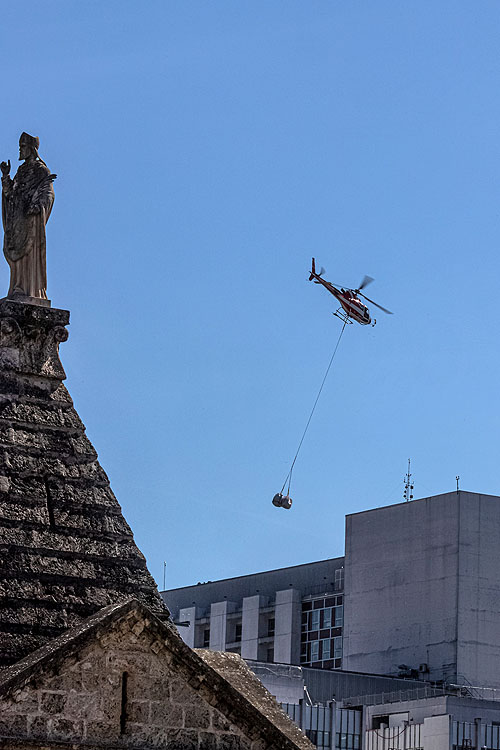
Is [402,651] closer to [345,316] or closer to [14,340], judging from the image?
[345,316]

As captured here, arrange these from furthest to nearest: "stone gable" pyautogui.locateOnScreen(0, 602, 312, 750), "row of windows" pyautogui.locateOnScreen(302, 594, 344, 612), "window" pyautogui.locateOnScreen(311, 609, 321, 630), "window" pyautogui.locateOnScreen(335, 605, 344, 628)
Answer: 1. "window" pyautogui.locateOnScreen(311, 609, 321, 630)
2. "row of windows" pyautogui.locateOnScreen(302, 594, 344, 612)
3. "window" pyautogui.locateOnScreen(335, 605, 344, 628)
4. "stone gable" pyautogui.locateOnScreen(0, 602, 312, 750)

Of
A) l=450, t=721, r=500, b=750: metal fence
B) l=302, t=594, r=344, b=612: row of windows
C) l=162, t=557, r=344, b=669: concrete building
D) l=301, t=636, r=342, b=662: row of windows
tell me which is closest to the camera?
l=450, t=721, r=500, b=750: metal fence

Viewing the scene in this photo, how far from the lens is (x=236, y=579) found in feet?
356

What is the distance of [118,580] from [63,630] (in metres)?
0.89

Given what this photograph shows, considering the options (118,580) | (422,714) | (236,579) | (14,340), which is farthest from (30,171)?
(236,579)

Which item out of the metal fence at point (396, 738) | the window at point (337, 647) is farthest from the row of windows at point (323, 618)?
the metal fence at point (396, 738)

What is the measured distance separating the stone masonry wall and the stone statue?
4420 millimetres

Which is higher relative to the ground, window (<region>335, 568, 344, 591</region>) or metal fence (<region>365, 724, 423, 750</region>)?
window (<region>335, 568, 344, 591</region>)

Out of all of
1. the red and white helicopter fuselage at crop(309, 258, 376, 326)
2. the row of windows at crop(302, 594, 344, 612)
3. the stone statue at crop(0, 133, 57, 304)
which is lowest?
the stone statue at crop(0, 133, 57, 304)

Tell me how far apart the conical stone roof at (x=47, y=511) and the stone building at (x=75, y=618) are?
1cm

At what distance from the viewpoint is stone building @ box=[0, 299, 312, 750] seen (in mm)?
15867

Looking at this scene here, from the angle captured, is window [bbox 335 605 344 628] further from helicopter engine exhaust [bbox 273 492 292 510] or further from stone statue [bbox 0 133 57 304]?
stone statue [bbox 0 133 57 304]

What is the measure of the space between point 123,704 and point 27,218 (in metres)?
5.85

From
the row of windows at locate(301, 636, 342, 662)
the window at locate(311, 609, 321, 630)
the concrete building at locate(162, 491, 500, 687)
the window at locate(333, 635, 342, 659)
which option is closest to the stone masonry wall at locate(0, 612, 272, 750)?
the concrete building at locate(162, 491, 500, 687)
